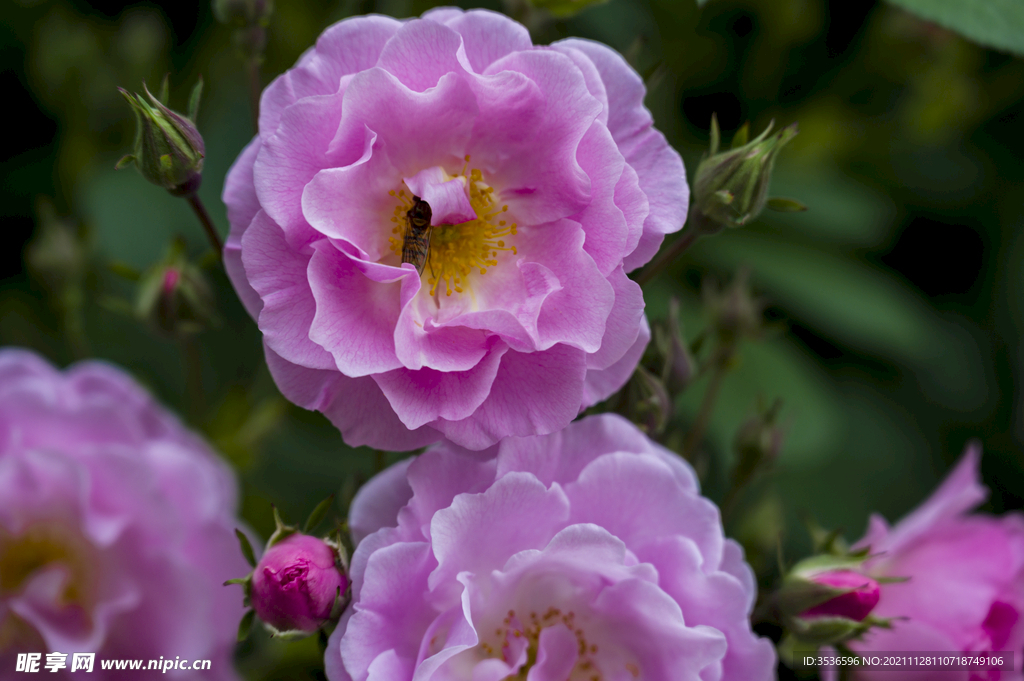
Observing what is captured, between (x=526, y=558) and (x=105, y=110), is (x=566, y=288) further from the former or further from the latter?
(x=105, y=110)

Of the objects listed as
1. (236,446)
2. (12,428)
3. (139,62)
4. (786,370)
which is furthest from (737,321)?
(139,62)

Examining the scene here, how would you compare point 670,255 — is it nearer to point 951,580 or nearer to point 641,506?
point 641,506

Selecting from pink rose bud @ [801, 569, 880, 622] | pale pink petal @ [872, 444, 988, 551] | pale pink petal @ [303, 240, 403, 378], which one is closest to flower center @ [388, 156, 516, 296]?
pale pink petal @ [303, 240, 403, 378]

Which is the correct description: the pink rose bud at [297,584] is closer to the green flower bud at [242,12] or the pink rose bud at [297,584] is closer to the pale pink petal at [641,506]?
the pale pink petal at [641,506]

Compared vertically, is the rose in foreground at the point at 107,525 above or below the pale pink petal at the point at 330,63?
below

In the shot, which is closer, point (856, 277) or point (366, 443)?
point (366, 443)

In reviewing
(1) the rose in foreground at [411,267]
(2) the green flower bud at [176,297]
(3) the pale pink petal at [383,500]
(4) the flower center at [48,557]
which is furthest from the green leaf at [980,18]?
(4) the flower center at [48,557]
